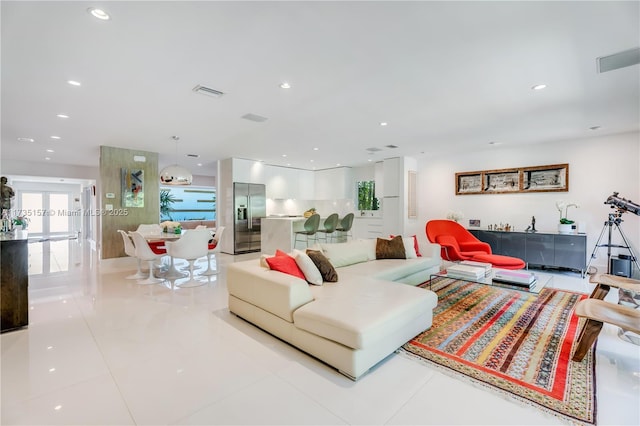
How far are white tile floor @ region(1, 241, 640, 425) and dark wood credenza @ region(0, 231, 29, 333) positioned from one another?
17 cm

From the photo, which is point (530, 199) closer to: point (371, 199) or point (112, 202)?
point (371, 199)

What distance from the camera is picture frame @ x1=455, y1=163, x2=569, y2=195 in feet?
19.1

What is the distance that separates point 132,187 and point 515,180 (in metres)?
8.46

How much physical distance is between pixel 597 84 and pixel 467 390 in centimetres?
348

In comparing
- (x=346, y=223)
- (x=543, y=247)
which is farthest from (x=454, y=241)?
(x=346, y=223)

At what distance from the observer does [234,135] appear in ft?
17.3

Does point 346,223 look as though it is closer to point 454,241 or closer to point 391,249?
point 454,241

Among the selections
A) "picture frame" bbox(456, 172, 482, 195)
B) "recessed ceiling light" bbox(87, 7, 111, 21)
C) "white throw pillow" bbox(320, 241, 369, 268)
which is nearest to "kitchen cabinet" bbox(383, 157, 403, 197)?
"picture frame" bbox(456, 172, 482, 195)

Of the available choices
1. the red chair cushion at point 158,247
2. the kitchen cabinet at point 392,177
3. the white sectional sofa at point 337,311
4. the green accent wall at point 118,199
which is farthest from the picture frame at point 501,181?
the green accent wall at point 118,199

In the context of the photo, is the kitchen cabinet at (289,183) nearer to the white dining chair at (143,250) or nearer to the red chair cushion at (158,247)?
the red chair cushion at (158,247)

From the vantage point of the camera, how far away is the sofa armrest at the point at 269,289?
2569 millimetres

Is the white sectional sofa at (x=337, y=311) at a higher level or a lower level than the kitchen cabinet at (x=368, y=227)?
lower

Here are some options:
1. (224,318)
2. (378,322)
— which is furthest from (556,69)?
(224,318)

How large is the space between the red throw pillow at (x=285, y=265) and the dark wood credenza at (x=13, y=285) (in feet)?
8.39
